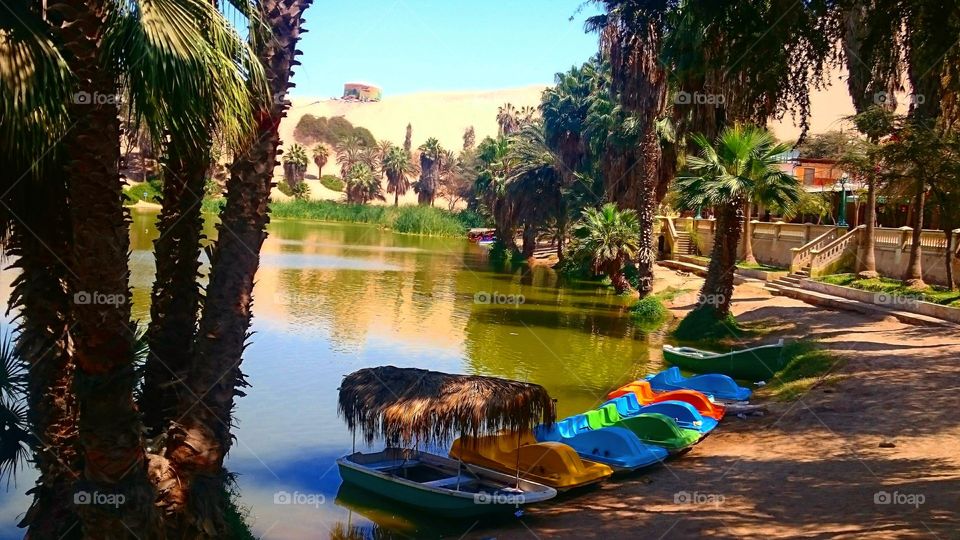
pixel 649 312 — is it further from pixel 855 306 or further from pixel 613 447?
pixel 613 447

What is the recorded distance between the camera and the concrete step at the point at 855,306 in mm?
24197

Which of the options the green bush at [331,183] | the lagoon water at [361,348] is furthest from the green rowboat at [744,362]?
the green bush at [331,183]

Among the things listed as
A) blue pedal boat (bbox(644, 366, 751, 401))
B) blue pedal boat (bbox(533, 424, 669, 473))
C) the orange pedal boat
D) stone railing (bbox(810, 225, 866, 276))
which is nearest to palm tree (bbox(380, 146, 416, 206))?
stone railing (bbox(810, 225, 866, 276))

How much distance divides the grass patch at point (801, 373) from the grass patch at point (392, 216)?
216ft

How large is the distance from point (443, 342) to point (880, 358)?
41.8 feet

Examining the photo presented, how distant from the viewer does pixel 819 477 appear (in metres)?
12.5

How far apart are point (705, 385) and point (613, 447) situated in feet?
21.8

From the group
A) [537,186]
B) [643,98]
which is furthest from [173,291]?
[537,186]

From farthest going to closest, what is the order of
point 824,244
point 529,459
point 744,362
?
1. point 824,244
2. point 744,362
3. point 529,459

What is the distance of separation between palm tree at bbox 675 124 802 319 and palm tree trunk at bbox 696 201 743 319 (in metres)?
0.03

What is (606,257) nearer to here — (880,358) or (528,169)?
(528,169)

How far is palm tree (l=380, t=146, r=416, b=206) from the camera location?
Answer: 116 m

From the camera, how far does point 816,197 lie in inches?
1641

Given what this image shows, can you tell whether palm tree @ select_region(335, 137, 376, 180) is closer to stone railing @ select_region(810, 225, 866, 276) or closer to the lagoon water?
the lagoon water
